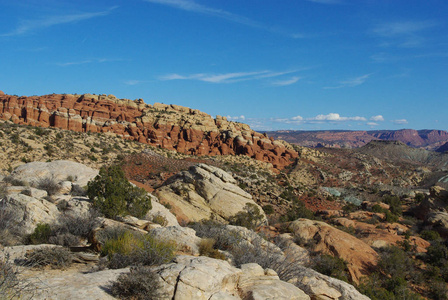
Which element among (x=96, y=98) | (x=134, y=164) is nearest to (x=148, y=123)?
(x=96, y=98)

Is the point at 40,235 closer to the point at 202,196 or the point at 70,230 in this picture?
the point at 70,230

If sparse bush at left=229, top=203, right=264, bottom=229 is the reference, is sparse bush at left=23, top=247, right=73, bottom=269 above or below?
above

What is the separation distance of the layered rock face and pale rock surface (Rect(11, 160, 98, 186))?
37.9 m

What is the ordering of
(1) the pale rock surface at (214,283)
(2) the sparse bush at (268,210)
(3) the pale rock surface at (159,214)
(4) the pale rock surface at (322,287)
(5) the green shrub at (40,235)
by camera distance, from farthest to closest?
1. (2) the sparse bush at (268,210)
2. (3) the pale rock surface at (159,214)
3. (5) the green shrub at (40,235)
4. (4) the pale rock surface at (322,287)
5. (1) the pale rock surface at (214,283)

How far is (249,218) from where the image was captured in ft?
57.7

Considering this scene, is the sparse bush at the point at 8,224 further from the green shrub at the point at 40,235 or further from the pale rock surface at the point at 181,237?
the pale rock surface at the point at 181,237

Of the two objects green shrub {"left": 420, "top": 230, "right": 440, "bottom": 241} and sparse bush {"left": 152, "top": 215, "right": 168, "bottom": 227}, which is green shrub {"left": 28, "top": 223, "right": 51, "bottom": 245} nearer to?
sparse bush {"left": 152, "top": 215, "right": 168, "bottom": 227}

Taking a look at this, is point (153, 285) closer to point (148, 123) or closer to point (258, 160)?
point (258, 160)

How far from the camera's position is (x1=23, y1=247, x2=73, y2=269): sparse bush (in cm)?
568

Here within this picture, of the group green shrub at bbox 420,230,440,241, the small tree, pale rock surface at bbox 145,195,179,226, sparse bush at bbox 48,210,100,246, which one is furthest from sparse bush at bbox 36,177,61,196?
green shrub at bbox 420,230,440,241

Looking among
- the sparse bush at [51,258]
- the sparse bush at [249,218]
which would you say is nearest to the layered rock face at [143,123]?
the sparse bush at [249,218]

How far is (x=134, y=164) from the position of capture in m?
37.7

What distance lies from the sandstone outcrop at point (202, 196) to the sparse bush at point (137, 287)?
11.7 metres

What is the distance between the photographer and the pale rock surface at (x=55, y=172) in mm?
16078
